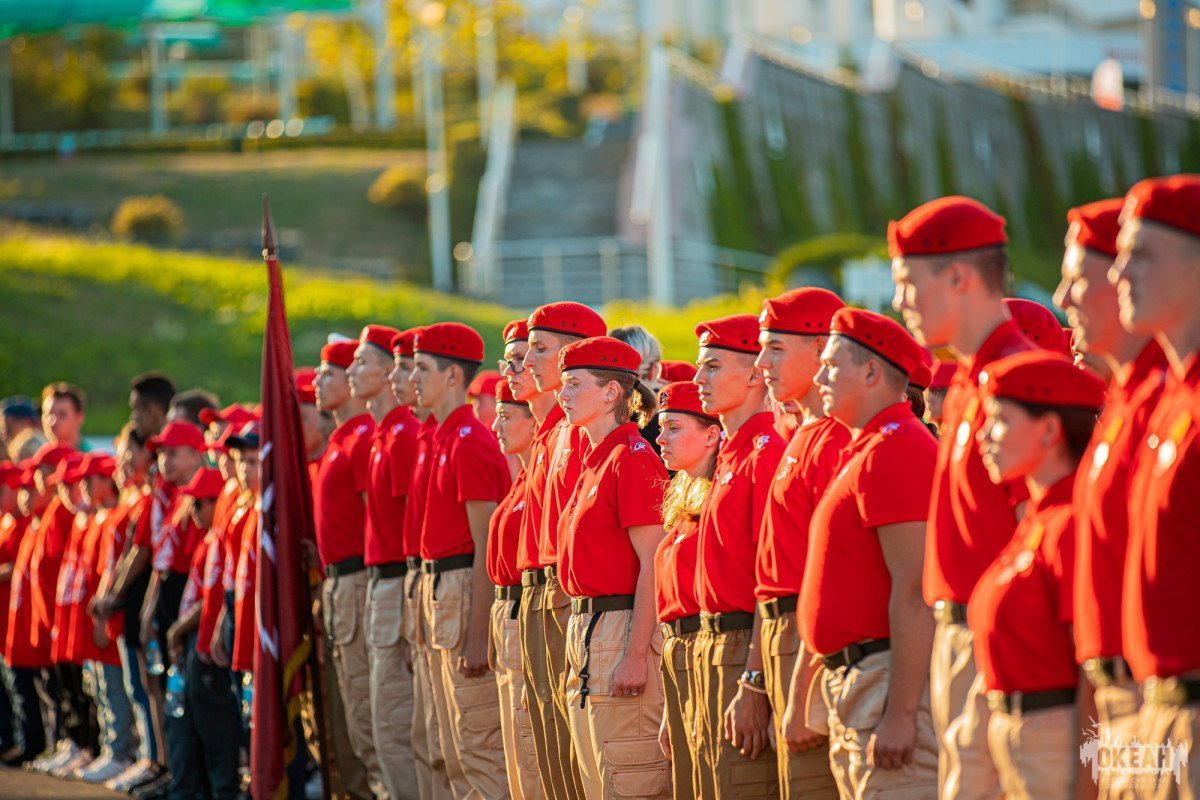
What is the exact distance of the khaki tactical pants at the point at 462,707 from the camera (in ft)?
25.6

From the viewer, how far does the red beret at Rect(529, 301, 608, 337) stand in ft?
23.6

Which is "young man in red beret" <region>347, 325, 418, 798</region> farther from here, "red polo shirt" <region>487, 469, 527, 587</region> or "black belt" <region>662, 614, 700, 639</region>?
"black belt" <region>662, 614, 700, 639</region>

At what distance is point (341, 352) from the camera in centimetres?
912

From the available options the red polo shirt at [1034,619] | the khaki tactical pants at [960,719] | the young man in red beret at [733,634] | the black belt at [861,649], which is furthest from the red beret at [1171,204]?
the young man in red beret at [733,634]

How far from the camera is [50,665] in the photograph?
479 inches

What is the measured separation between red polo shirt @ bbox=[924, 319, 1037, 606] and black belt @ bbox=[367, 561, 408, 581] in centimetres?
442

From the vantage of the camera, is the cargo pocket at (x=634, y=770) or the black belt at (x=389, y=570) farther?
the black belt at (x=389, y=570)

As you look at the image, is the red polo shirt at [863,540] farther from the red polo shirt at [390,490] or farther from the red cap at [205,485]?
the red cap at [205,485]

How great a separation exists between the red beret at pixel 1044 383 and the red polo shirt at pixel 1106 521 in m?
0.24

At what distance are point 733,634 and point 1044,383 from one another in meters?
1.85

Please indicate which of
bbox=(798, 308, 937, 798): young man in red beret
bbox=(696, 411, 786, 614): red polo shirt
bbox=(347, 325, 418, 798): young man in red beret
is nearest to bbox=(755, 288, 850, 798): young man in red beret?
bbox=(696, 411, 786, 614): red polo shirt

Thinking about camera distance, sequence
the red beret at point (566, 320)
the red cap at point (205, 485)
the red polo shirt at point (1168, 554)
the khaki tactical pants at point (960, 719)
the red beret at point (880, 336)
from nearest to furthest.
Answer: the red polo shirt at point (1168, 554), the khaki tactical pants at point (960, 719), the red beret at point (880, 336), the red beret at point (566, 320), the red cap at point (205, 485)

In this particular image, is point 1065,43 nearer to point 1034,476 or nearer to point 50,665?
point 50,665

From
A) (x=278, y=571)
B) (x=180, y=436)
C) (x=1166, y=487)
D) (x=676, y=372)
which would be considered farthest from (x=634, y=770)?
(x=180, y=436)
